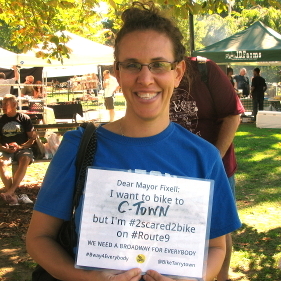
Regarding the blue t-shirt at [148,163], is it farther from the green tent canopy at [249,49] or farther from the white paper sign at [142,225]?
the green tent canopy at [249,49]

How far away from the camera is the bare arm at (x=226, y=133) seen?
332 cm

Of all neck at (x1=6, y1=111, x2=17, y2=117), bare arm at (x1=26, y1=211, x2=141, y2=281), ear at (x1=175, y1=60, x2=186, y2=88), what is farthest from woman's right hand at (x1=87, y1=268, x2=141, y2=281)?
neck at (x1=6, y1=111, x2=17, y2=117)

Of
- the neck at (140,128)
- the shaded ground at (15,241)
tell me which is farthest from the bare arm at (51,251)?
the shaded ground at (15,241)

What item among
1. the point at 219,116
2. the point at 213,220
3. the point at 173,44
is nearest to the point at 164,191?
the point at 213,220

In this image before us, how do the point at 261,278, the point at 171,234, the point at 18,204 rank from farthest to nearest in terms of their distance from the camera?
the point at 18,204 → the point at 261,278 → the point at 171,234

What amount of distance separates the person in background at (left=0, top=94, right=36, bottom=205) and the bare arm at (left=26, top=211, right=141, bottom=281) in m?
5.53

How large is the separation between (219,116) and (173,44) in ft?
5.23

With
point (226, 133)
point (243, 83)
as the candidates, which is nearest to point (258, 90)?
point (243, 83)

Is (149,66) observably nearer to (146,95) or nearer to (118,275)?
(146,95)

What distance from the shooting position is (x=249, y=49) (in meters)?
14.3

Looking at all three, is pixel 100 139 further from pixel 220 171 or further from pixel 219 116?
pixel 219 116

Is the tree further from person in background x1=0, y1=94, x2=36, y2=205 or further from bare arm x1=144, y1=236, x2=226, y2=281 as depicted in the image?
bare arm x1=144, y1=236, x2=226, y2=281

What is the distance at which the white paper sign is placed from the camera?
60.7 inches

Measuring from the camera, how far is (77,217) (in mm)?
1627
